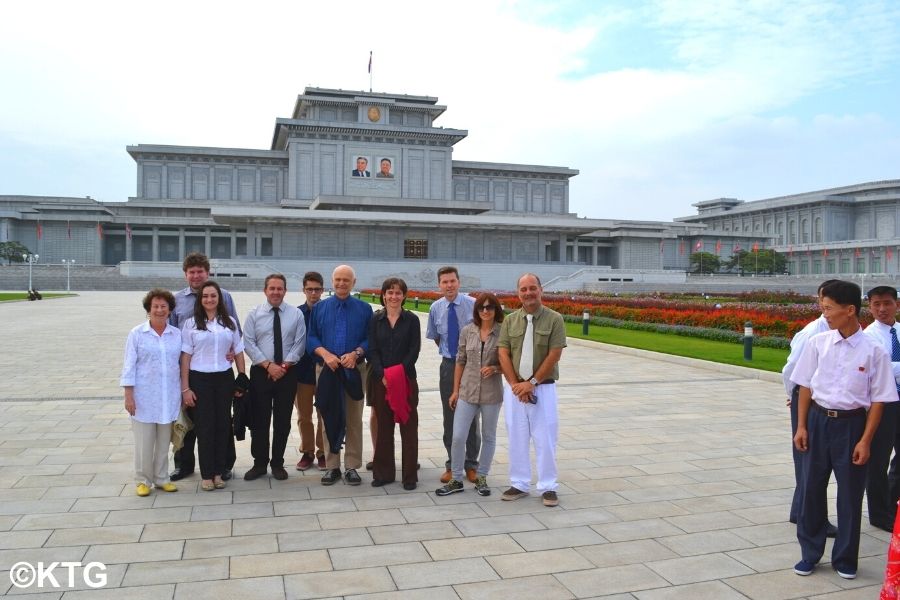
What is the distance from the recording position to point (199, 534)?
14.9ft

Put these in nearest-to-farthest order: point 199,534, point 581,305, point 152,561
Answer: point 152,561, point 199,534, point 581,305

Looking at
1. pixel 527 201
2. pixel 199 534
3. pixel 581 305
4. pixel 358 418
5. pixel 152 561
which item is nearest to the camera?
pixel 152 561

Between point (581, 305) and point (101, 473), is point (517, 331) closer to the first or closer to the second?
point (101, 473)

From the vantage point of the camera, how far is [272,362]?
585cm

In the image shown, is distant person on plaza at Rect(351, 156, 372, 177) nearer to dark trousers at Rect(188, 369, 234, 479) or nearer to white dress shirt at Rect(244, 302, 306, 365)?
white dress shirt at Rect(244, 302, 306, 365)

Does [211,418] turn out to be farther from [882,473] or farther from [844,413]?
[882,473]

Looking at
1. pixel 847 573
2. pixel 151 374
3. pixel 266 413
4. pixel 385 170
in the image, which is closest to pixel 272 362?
pixel 266 413

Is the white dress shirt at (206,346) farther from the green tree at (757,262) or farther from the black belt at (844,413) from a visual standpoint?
the green tree at (757,262)

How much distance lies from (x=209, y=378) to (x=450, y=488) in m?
2.13

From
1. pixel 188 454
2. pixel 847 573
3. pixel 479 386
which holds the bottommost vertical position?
pixel 847 573

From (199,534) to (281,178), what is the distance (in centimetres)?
6745

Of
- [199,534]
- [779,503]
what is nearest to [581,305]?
[779,503]

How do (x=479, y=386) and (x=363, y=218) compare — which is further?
(x=363, y=218)

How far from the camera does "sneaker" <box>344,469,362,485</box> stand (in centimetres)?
567
